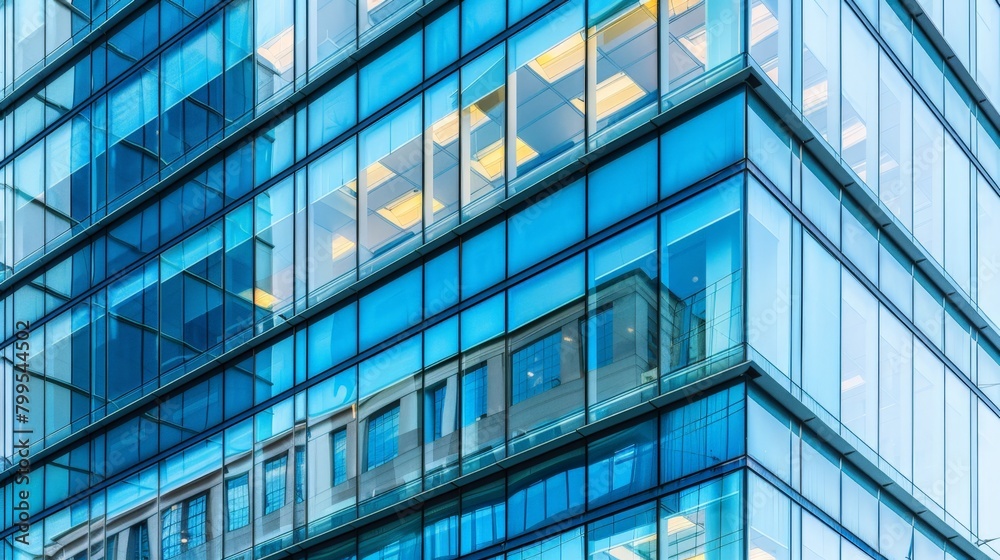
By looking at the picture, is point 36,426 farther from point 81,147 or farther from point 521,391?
point 521,391

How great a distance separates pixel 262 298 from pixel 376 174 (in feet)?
12.0

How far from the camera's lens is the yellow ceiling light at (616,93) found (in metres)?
24.4

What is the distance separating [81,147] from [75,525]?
9.08 metres

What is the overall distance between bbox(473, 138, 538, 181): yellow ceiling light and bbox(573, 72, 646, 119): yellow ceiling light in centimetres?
170

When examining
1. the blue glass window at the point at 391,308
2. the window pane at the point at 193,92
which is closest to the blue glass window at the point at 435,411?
the blue glass window at the point at 391,308

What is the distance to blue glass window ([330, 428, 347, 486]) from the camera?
27.2 metres

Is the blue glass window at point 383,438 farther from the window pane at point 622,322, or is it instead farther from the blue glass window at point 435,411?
the window pane at point 622,322

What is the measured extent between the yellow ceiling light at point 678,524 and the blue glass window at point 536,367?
10.8ft

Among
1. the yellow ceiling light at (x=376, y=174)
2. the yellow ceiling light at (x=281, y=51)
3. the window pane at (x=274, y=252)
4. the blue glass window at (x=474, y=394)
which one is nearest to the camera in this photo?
the blue glass window at (x=474, y=394)

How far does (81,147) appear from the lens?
118 ft

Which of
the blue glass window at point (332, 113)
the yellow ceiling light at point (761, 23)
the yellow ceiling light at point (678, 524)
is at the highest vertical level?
the blue glass window at point (332, 113)

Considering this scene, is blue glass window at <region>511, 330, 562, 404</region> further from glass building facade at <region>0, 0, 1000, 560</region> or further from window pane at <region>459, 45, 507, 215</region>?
window pane at <region>459, 45, 507, 215</region>

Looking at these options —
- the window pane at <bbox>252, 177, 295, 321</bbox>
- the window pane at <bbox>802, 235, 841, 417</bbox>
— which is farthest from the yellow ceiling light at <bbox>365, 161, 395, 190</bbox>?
the window pane at <bbox>802, 235, 841, 417</bbox>

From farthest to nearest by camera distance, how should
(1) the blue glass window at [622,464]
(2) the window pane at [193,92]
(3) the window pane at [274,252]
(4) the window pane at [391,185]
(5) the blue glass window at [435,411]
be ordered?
(2) the window pane at [193,92] < (3) the window pane at [274,252] < (4) the window pane at [391,185] < (5) the blue glass window at [435,411] < (1) the blue glass window at [622,464]
